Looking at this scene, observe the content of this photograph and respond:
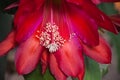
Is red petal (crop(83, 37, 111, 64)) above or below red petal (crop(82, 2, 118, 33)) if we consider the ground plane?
below

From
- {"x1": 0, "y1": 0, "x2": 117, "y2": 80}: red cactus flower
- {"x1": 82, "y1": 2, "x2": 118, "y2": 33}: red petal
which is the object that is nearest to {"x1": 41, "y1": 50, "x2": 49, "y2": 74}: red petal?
{"x1": 0, "y1": 0, "x2": 117, "y2": 80}: red cactus flower

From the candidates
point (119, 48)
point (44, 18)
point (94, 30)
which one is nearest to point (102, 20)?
point (94, 30)

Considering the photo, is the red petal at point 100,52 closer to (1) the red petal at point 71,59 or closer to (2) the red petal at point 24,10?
(1) the red petal at point 71,59

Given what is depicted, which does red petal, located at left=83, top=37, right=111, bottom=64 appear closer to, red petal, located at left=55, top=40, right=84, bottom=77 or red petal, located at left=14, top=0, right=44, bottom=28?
red petal, located at left=55, top=40, right=84, bottom=77

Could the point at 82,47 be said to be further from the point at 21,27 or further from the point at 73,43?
the point at 21,27

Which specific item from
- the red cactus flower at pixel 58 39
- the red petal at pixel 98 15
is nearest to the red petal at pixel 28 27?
the red cactus flower at pixel 58 39

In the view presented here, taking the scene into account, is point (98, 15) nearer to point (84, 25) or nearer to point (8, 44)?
point (84, 25)
